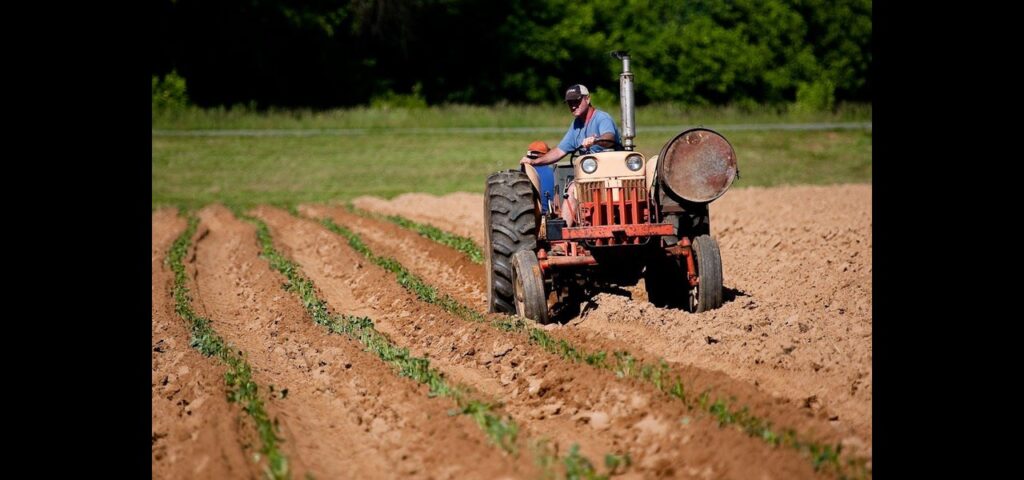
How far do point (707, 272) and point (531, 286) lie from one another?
1.37 meters

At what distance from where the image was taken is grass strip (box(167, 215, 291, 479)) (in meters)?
6.00

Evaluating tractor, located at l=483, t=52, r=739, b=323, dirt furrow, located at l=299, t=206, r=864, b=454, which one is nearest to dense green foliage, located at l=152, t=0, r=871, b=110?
dirt furrow, located at l=299, t=206, r=864, b=454

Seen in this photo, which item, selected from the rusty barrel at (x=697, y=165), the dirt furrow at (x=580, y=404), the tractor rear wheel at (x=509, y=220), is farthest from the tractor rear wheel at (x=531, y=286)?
the rusty barrel at (x=697, y=165)

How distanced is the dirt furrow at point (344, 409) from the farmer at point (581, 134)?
2.14 meters

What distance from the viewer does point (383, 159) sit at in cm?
3078

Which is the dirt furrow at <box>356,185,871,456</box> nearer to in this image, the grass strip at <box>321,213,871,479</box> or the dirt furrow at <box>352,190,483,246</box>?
the grass strip at <box>321,213,871,479</box>

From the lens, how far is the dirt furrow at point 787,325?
680 cm

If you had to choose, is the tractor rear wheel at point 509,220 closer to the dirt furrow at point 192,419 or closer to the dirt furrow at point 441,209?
the dirt furrow at point 192,419

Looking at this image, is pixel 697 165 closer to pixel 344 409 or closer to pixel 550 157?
pixel 550 157

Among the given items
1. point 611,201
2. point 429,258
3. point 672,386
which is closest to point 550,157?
point 611,201

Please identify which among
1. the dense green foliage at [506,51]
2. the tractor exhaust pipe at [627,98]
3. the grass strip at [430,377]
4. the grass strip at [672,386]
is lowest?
the grass strip at [430,377]
